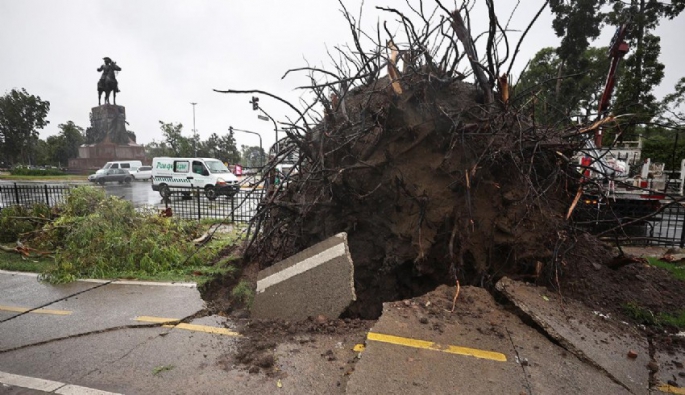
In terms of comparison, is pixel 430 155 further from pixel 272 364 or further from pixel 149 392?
pixel 149 392

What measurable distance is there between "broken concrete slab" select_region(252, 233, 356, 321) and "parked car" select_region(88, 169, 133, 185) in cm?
3092

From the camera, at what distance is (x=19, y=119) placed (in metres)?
49.0

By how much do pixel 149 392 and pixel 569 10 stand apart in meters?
31.3

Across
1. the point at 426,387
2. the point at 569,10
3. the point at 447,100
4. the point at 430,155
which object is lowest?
the point at 426,387

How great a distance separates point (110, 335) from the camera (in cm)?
342

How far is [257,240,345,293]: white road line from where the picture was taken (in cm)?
385

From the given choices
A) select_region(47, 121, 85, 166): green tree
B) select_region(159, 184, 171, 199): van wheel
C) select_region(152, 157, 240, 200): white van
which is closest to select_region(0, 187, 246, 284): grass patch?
select_region(159, 184, 171, 199): van wheel

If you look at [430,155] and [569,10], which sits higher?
[569,10]

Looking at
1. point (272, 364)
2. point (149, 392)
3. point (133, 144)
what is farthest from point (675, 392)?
point (133, 144)

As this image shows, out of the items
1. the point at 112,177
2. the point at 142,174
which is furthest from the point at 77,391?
the point at 142,174

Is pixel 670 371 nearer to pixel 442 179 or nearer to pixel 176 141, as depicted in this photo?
pixel 442 179

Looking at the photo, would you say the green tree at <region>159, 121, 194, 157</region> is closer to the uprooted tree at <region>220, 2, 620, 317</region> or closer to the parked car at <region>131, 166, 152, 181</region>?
the parked car at <region>131, 166, 152, 181</region>

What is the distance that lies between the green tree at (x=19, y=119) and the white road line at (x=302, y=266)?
64.0m

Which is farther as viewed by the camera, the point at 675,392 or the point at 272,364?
the point at 272,364
